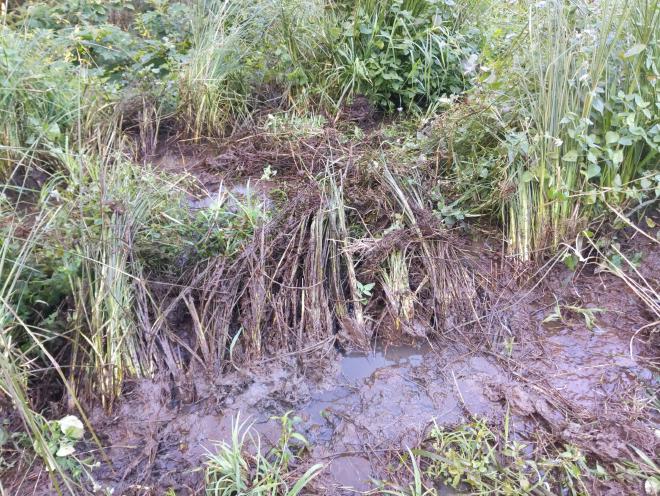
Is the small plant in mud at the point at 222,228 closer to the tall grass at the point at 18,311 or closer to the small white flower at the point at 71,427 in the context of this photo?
the tall grass at the point at 18,311

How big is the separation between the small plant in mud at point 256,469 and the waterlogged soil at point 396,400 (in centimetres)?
5

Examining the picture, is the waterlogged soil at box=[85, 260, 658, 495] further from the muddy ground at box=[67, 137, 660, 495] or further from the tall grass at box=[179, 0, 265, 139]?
the tall grass at box=[179, 0, 265, 139]

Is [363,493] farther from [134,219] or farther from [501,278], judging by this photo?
[134,219]

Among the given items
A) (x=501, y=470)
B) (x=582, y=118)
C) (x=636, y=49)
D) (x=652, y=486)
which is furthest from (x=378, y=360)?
(x=636, y=49)

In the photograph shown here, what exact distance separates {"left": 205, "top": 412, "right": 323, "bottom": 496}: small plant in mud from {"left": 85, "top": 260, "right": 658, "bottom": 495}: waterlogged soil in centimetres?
5

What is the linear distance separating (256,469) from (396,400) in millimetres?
668

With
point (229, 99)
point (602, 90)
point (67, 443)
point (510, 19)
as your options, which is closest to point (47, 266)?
point (67, 443)

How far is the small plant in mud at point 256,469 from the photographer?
67.7 inches

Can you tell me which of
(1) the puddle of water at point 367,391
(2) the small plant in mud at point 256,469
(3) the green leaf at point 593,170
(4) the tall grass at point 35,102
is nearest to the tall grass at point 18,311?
(2) the small plant in mud at point 256,469

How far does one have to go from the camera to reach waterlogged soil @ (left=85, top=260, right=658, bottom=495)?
1874mm

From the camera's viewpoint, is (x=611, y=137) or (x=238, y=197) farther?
(x=238, y=197)

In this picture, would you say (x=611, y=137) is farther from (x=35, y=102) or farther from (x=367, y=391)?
(x=35, y=102)

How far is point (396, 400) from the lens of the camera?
2.12 meters

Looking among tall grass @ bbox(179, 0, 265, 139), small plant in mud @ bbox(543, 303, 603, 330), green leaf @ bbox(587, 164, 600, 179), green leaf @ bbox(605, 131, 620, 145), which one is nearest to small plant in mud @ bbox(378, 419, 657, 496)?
small plant in mud @ bbox(543, 303, 603, 330)
